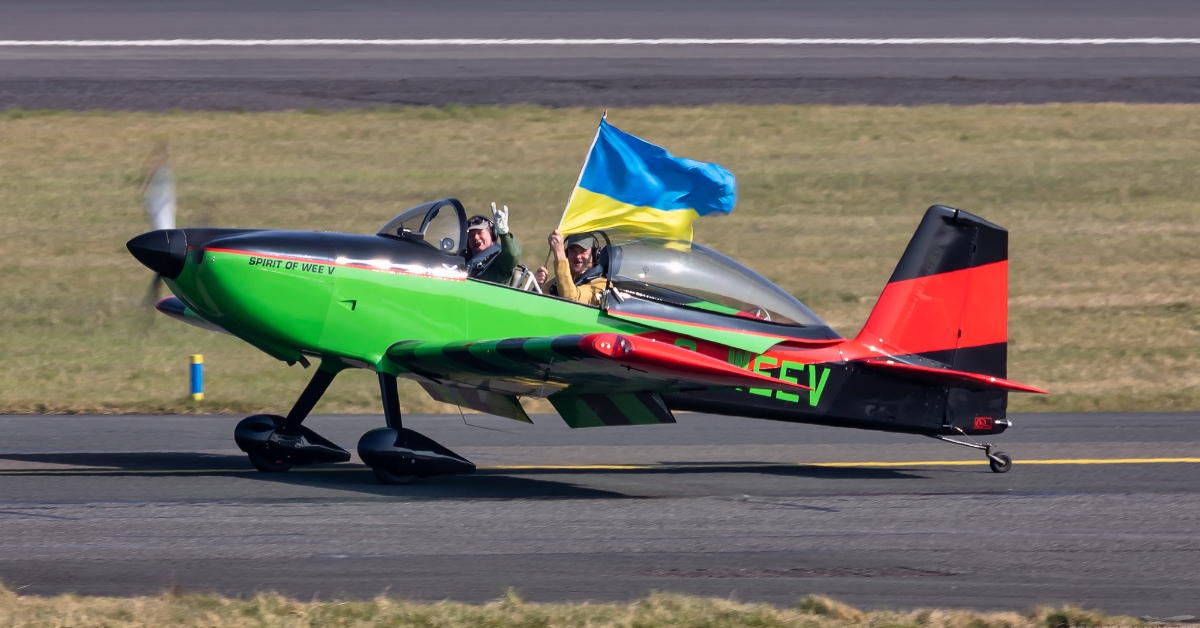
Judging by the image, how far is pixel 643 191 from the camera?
1127 centimetres

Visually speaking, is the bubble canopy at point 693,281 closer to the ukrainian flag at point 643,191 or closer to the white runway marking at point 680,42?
the ukrainian flag at point 643,191

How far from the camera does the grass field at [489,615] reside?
20.4ft

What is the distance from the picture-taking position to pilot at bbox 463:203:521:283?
1009 centimetres

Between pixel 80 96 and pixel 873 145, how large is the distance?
14997mm

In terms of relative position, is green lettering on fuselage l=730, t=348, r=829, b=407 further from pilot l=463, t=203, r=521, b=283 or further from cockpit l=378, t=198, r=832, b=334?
pilot l=463, t=203, r=521, b=283

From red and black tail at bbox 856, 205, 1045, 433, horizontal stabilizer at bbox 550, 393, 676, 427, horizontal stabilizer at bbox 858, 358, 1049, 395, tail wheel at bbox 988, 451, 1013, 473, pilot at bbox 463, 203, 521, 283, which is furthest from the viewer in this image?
tail wheel at bbox 988, 451, 1013, 473

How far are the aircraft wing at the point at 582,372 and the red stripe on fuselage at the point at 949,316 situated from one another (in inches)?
37.8

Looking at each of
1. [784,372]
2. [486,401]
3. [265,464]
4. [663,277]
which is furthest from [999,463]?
[265,464]

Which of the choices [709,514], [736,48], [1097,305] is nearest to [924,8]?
[736,48]

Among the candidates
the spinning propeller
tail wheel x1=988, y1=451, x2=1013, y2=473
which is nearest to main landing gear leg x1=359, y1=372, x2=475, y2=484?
the spinning propeller

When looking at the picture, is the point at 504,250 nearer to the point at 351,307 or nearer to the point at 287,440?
the point at 351,307

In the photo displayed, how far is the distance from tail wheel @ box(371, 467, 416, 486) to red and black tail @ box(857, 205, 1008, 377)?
3.71 metres

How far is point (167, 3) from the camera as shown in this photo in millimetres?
33375

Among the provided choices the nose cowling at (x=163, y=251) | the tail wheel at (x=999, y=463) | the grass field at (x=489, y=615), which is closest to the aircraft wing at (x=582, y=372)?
the nose cowling at (x=163, y=251)
